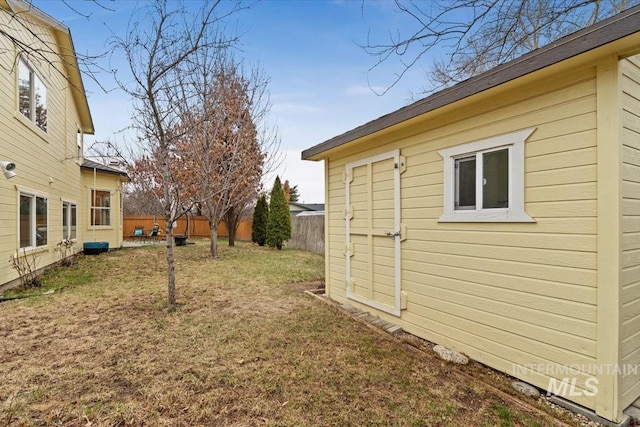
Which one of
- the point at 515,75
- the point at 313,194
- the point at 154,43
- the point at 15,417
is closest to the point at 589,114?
the point at 515,75

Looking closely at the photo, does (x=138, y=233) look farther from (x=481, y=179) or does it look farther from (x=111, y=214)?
(x=481, y=179)

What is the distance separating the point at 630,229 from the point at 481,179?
1084mm

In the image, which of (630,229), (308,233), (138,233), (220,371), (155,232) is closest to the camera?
(630,229)

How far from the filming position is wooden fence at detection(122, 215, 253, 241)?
18.4 metres

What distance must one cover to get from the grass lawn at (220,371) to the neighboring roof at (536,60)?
2500 mm

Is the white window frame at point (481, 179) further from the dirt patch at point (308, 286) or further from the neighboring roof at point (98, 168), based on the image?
the neighboring roof at point (98, 168)

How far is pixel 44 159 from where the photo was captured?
23.9 feet

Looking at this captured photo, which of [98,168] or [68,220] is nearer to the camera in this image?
[68,220]

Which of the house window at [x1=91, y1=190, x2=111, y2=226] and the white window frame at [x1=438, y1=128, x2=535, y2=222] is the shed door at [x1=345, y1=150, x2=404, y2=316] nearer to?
the white window frame at [x1=438, y1=128, x2=535, y2=222]

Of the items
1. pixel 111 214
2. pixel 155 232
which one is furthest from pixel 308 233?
pixel 155 232

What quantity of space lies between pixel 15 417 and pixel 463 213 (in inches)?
151

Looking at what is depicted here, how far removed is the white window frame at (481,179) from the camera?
8.64 feet

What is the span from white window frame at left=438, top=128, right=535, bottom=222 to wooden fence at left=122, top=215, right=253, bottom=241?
1545 centimetres

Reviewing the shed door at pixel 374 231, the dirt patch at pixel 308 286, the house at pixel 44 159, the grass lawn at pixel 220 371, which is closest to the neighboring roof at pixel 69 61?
the house at pixel 44 159
